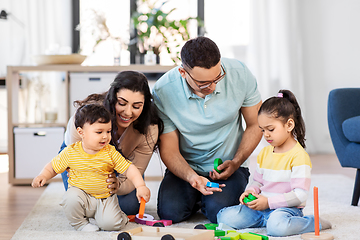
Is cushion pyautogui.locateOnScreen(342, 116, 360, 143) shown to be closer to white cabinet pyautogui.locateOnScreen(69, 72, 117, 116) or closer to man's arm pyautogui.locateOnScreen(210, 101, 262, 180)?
man's arm pyautogui.locateOnScreen(210, 101, 262, 180)

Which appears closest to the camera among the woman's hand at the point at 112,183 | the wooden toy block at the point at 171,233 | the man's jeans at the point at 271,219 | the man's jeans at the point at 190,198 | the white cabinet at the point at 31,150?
the wooden toy block at the point at 171,233

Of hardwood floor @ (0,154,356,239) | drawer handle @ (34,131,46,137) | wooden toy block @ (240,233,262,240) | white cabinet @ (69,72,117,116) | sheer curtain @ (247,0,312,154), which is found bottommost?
hardwood floor @ (0,154,356,239)

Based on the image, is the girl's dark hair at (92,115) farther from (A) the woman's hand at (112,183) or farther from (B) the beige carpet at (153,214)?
(B) the beige carpet at (153,214)

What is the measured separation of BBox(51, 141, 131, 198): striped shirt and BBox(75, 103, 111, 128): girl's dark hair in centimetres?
12

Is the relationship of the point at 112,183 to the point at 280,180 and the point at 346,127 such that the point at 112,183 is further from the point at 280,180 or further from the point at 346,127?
the point at 346,127

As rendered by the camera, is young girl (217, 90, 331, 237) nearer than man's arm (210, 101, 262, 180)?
Yes

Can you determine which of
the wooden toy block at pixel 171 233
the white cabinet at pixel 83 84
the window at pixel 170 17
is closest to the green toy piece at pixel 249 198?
the wooden toy block at pixel 171 233

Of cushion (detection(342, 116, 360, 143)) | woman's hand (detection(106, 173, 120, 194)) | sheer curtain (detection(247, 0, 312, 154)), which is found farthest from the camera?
sheer curtain (detection(247, 0, 312, 154))

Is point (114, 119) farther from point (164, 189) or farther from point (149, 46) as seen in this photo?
point (149, 46)

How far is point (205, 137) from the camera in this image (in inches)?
68.7

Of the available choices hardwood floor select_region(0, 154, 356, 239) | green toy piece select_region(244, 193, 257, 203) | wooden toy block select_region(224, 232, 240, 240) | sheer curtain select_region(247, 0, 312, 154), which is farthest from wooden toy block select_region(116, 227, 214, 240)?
sheer curtain select_region(247, 0, 312, 154)

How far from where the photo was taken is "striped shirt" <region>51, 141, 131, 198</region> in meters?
1.51

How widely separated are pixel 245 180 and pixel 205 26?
2.44 m

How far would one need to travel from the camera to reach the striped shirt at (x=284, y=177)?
4.75ft
